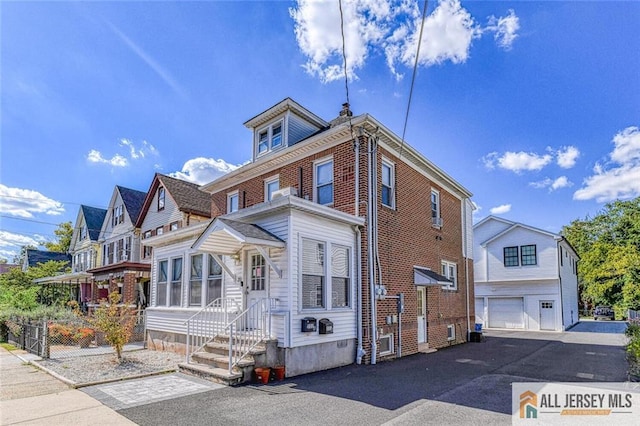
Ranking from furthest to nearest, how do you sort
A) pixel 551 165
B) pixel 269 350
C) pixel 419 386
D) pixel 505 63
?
pixel 551 165 → pixel 505 63 → pixel 269 350 → pixel 419 386

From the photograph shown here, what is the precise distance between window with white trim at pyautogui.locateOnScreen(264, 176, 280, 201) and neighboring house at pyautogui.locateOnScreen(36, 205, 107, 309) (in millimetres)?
23291

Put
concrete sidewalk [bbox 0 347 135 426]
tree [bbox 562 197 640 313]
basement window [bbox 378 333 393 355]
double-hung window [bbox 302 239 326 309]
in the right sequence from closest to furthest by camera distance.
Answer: concrete sidewalk [bbox 0 347 135 426] → double-hung window [bbox 302 239 326 309] → basement window [bbox 378 333 393 355] → tree [bbox 562 197 640 313]

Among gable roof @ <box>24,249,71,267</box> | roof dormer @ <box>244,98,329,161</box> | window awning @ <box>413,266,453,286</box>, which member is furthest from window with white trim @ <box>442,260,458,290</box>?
gable roof @ <box>24,249,71,267</box>

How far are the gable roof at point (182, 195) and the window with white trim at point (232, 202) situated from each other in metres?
6.02

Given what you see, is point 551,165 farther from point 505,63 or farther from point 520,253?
point 505,63

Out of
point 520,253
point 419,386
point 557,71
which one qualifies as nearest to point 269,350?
point 419,386

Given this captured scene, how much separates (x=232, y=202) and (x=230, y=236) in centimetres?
668

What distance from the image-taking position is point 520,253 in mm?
25109

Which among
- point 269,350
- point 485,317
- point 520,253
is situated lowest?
point 485,317

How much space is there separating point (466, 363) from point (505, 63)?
9041mm

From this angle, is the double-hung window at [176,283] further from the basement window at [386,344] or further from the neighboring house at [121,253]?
the neighboring house at [121,253]

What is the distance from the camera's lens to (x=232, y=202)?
15.7 metres

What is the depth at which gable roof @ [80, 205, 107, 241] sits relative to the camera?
108ft

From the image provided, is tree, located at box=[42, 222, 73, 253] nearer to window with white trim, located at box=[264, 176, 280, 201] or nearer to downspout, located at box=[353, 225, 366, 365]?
window with white trim, located at box=[264, 176, 280, 201]
